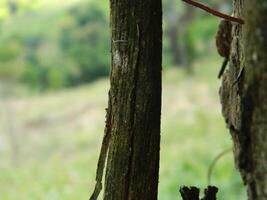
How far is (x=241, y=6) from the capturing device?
3.77ft

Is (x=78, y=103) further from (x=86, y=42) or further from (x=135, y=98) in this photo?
(x=135, y=98)

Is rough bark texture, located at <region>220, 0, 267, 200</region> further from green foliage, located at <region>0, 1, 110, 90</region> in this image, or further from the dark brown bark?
green foliage, located at <region>0, 1, 110, 90</region>

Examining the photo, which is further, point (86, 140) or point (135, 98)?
point (86, 140)

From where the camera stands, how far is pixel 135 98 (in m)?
1.02

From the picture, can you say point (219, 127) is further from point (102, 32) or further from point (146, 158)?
point (102, 32)

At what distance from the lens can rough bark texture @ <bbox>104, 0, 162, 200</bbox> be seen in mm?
999

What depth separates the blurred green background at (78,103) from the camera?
17.4 feet

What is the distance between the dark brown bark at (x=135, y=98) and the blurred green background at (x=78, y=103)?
287cm

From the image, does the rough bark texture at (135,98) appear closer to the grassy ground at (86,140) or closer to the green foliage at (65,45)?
the grassy ground at (86,140)

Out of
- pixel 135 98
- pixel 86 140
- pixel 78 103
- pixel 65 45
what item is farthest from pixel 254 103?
pixel 65 45

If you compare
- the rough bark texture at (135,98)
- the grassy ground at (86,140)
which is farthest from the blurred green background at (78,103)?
the rough bark texture at (135,98)

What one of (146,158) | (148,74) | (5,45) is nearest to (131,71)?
(148,74)

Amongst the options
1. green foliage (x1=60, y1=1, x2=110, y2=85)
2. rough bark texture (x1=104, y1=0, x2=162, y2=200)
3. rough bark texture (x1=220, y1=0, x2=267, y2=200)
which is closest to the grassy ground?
green foliage (x1=60, y1=1, x2=110, y2=85)

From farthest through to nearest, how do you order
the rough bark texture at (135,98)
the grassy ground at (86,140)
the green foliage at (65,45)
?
the green foliage at (65,45) < the grassy ground at (86,140) < the rough bark texture at (135,98)
